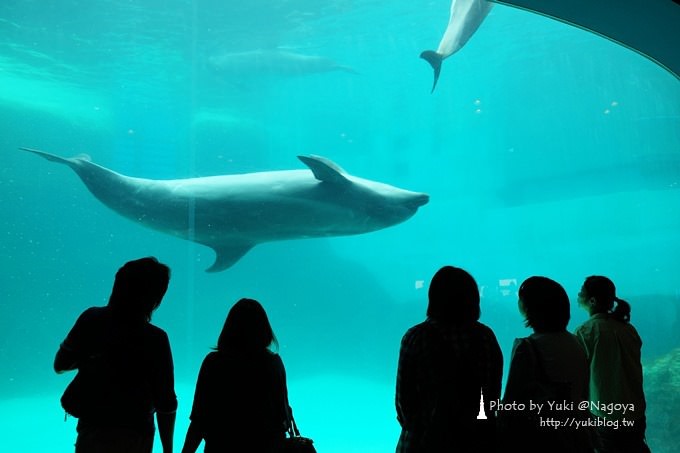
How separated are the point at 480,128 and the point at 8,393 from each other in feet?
123

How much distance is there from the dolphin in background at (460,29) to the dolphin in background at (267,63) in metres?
16.6

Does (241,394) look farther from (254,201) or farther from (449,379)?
(254,201)

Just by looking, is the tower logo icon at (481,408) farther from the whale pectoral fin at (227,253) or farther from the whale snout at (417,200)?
the whale pectoral fin at (227,253)

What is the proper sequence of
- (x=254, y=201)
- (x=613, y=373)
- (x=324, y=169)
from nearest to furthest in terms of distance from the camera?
(x=613, y=373) < (x=324, y=169) < (x=254, y=201)

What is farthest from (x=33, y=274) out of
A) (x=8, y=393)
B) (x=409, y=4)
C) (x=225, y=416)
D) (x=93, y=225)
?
(x=225, y=416)

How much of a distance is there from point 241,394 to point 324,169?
497 centimetres

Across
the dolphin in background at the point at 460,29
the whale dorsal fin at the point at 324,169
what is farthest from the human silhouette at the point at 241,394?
the whale dorsal fin at the point at 324,169

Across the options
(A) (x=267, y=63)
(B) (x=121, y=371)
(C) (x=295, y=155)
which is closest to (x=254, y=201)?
(B) (x=121, y=371)

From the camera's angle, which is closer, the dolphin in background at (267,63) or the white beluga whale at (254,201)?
the white beluga whale at (254,201)

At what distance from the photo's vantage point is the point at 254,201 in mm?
7383

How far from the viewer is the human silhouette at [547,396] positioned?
2.40 m

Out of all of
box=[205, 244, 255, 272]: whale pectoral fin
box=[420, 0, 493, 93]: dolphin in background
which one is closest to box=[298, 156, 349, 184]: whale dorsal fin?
box=[420, 0, 493, 93]: dolphin in background

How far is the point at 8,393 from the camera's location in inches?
917

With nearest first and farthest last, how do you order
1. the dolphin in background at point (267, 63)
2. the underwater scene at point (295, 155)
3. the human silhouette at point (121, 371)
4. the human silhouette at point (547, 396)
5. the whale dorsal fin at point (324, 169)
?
the human silhouette at point (121, 371) < the human silhouette at point (547, 396) < the whale dorsal fin at point (324, 169) < the underwater scene at point (295, 155) < the dolphin in background at point (267, 63)
